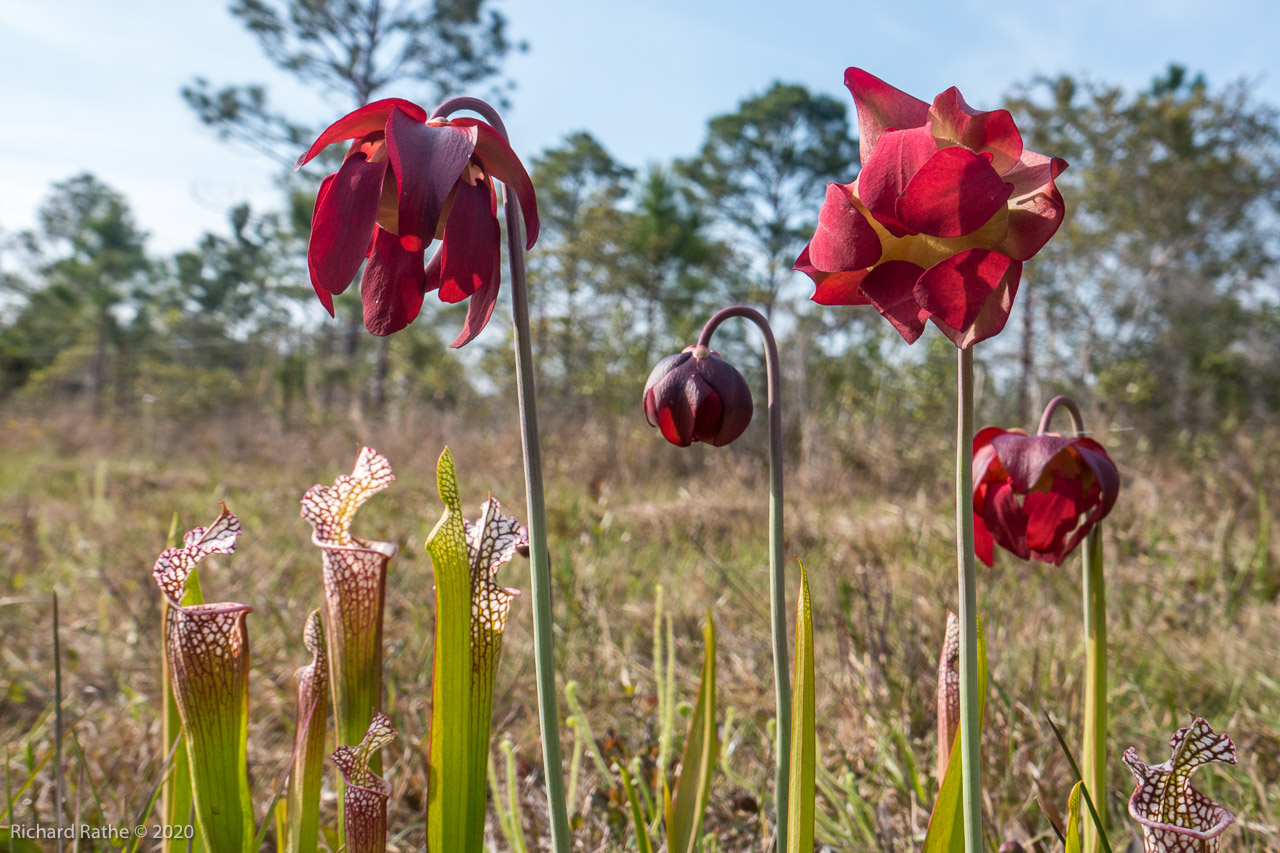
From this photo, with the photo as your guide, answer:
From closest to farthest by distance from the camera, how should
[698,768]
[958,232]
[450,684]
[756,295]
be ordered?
[958,232] → [450,684] → [698,768] → [756,295]

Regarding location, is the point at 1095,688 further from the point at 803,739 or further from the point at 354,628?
the point at 354,628

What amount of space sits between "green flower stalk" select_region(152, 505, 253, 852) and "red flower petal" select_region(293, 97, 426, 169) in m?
0.38

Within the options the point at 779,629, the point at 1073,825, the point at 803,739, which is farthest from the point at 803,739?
the point at 1073,825

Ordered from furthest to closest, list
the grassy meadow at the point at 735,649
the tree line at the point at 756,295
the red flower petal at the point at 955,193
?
the tree line at the point at 756,295, the grassy meadow at the point at 735,649, the red flower petal at the point at 955,193

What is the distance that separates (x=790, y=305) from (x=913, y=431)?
3.11 metres

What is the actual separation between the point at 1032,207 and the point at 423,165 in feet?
1.46

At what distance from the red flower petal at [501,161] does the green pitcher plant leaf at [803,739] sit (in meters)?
0.39

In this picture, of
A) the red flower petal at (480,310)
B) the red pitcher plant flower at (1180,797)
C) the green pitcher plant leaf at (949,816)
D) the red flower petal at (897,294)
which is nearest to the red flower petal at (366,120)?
the red flower petal at (480,310)

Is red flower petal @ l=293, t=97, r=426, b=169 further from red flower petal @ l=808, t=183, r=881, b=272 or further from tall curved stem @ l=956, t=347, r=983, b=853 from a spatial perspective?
tall curved stem @ l=956, t=347, r=983, b=853

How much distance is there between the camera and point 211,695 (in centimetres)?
64

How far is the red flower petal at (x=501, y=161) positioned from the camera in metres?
0.54

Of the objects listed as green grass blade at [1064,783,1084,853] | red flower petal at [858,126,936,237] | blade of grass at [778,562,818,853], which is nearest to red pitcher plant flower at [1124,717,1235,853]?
green grass blade at [1064,783,1084,853]

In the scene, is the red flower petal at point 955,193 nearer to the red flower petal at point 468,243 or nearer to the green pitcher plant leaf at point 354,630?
the red flower petal at point 468,243

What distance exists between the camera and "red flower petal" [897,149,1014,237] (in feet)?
1.53
